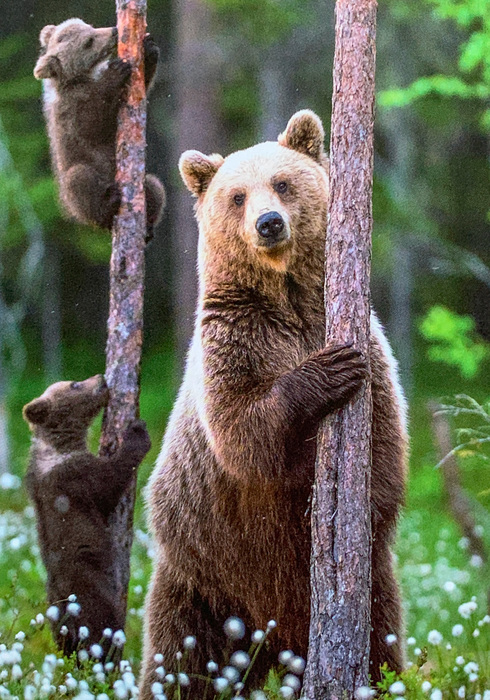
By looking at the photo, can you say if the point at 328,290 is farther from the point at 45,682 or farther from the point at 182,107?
the point at 182,107

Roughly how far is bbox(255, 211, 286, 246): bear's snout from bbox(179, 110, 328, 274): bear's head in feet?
0.04

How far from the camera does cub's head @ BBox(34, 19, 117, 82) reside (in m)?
4.93

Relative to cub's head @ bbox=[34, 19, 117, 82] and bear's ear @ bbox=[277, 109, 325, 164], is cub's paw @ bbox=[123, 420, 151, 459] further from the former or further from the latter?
cub's head @ bbox=[34, 19, 117, 82]

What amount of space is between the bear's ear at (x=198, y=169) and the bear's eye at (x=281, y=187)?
0.37m

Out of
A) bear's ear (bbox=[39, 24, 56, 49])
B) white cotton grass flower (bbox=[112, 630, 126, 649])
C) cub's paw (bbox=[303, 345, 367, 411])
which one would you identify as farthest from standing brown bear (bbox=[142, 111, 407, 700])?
bear's ear (bbox=[39, 24, 56, 49])

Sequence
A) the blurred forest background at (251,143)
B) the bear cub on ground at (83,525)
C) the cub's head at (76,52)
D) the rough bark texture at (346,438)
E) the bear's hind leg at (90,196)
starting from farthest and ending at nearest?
the blurred forest background at (251,143) < the cub's head at (76,52) < the bear's hind leg at (90,196) < the bear cub on ground at (83,525) < the rough bark texture at (346,438)

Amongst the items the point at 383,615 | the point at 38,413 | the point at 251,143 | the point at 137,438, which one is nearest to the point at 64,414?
the point at 38,413

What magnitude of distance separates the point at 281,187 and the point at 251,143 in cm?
875

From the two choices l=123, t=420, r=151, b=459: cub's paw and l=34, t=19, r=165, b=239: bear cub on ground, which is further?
l=34, t=19, r=165, b=239: bear cub on ground

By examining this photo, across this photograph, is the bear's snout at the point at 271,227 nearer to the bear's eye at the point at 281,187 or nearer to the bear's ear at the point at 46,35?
the bear's eye at the point at 281,187

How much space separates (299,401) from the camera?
342 centimetres

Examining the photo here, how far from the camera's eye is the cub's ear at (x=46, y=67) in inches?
198

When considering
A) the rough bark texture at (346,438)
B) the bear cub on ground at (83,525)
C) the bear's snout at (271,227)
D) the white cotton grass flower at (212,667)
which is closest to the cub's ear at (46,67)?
the bear cub on ground at (83,525)

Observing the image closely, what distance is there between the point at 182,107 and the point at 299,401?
5.68 m
